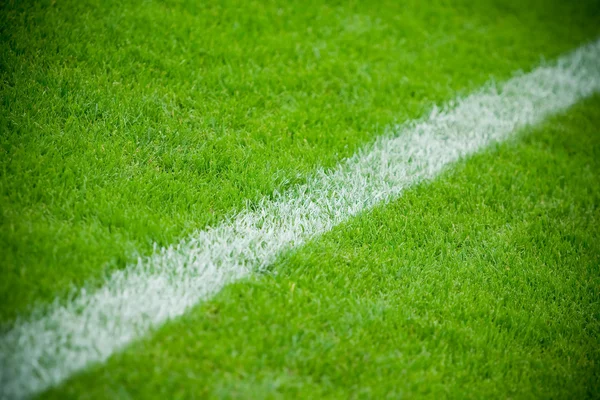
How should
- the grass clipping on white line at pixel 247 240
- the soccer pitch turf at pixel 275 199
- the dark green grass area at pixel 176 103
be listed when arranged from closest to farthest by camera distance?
the grass clipping on white line at pixel 247 240, the soccer pitch turf at pixel 275 199, the dark green grass area at pixel 176 103

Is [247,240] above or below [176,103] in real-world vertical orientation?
below

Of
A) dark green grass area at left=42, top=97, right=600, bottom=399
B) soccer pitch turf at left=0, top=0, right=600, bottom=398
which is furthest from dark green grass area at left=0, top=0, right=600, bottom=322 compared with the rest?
dark green grass area at left=42, top=97, right=600, bottom=399

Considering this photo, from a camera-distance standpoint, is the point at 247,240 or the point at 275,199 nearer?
the point at 247,240

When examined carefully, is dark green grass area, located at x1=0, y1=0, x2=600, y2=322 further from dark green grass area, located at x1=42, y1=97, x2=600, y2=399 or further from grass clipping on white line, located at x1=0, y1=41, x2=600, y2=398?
dark green grass area, located at x1=42, y1=97, x2=600, y2=399

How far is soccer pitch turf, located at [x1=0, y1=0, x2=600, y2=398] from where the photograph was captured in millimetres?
Result: 1909

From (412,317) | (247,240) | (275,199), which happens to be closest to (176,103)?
(275,199)

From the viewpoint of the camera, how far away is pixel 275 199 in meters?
2.62

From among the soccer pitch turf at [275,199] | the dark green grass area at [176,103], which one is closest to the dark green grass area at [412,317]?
the soccer pitch turf at [275,199]

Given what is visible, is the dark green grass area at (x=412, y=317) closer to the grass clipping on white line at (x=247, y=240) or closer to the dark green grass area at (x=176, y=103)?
the grass clipping on white line at (x=247, y=240)

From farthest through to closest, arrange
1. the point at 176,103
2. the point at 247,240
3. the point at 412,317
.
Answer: the point at 176,103, the point at 247,240, the point at 412,317

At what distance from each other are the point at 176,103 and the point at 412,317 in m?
1.79

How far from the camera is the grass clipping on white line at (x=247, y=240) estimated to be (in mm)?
1787

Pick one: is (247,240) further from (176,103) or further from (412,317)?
(176,103)

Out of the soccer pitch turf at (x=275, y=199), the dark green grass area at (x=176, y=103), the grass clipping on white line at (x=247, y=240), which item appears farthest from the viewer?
the dark green grass area at (x=176, y=103)
